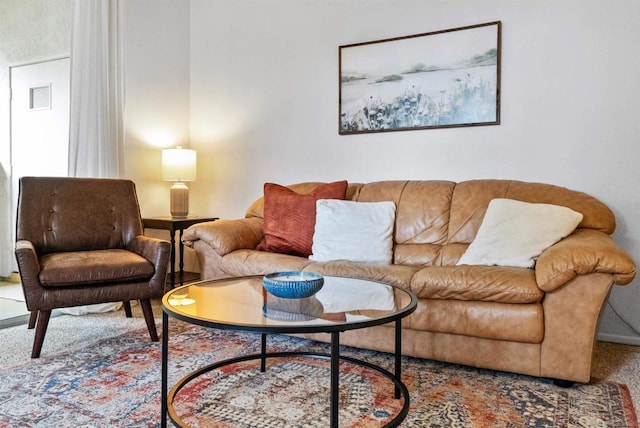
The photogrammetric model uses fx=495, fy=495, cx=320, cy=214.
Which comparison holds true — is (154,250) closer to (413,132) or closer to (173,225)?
(173,225)

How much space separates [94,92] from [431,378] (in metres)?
2.85

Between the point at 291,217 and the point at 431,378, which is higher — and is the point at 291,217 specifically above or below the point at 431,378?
above

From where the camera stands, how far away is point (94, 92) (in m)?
3.41

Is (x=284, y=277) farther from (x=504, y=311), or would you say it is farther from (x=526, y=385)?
(x=526, y=385)

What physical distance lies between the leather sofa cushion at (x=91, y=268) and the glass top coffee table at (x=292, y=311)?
0.73 meters

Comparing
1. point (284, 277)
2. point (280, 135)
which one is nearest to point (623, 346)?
point (284, 277)

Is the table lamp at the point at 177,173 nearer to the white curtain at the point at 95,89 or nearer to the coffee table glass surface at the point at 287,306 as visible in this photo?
the white curtain at the point at 95,89

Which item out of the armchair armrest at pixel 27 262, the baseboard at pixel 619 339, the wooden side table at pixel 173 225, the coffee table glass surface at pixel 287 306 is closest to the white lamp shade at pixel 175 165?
the wooden side table at pixel 173 225

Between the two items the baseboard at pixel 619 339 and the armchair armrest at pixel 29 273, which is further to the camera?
the baseboard at pixel 619 339

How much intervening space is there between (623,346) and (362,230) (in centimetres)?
158

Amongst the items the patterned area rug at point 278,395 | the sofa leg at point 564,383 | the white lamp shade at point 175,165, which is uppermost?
the white lamp shade at point 175,165

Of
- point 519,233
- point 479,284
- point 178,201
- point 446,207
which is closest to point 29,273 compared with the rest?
point 178,201

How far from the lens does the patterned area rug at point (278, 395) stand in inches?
69.9

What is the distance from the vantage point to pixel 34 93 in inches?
144
